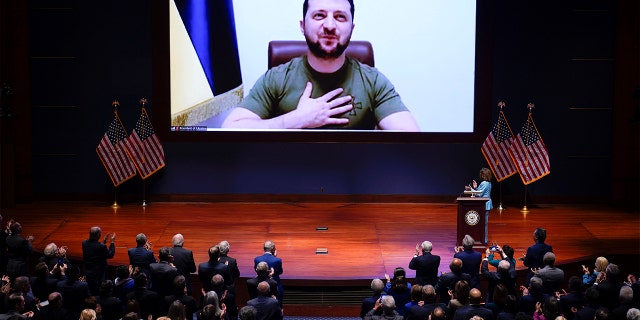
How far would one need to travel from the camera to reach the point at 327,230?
1220 centimetres

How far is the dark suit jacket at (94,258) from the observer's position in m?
9.35

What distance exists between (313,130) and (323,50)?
1212 mm

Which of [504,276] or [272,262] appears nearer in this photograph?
[504,276]

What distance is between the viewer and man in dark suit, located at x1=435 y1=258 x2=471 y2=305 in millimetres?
8523

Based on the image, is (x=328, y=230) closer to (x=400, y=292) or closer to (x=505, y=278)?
(x=505, y=278)

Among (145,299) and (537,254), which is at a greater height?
(537,254)

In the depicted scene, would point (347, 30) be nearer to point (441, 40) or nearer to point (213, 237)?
point (441, 40)

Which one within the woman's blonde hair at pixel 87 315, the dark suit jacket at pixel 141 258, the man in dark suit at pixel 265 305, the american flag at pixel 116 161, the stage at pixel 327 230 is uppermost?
the american flag at pixel 116 161

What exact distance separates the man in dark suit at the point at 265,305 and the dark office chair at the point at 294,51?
6.81m

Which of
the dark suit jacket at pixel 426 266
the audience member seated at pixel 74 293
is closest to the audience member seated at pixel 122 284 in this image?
the audience member seated at pixel 74 293

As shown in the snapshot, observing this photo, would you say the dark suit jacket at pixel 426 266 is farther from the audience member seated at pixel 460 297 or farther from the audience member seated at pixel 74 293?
the audience member seated at pixel 74 293

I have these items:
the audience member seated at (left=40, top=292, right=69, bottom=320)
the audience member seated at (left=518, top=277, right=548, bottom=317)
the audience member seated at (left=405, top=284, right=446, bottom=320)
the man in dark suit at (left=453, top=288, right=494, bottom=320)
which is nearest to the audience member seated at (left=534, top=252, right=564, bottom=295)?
the audience member seated at (left=518, top=277, right=548, bottom=317)

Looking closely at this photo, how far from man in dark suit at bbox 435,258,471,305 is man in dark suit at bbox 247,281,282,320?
1732mm

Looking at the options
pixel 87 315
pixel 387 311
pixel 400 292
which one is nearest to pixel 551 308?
pixel 387 311
